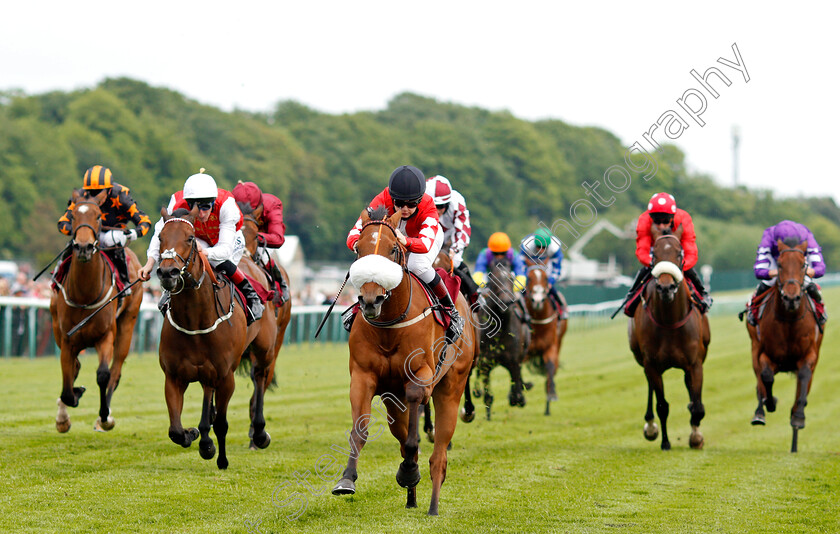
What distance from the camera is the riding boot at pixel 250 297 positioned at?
26.7 feet

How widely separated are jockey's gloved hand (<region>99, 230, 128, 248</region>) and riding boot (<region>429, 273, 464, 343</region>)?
3926mm

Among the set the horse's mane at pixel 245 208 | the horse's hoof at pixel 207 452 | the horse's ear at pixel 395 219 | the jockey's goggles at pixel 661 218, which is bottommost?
the horse's hoof at pixel 207 452

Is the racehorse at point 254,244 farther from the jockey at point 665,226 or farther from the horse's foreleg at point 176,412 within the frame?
the jockey at point 665,226

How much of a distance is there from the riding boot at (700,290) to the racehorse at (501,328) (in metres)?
1.89

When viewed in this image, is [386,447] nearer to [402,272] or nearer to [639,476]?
[639,476]

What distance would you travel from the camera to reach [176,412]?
7273 millimetres

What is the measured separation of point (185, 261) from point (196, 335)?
0.70m

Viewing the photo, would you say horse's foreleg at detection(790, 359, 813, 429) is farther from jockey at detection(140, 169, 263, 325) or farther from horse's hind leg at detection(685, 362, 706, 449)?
jockey at detection(140, 169, 263, 325)

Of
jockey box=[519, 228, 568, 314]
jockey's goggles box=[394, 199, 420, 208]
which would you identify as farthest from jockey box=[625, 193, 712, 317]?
jockey's goggles box=[394, 199, 420, 208]

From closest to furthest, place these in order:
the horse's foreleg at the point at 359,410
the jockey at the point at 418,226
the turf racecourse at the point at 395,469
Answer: the horse's foreleg at the point at 359,410 → the turf racecourse at the point at 395,469 → the jockey at the point at 418,226

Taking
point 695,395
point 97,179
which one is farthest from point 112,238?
point 695,395

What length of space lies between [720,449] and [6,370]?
9897mm

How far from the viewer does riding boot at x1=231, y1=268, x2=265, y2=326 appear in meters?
8.12

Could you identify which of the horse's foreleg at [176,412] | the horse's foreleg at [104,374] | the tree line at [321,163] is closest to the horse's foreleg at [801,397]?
the horse's foreleg at [176,412]
